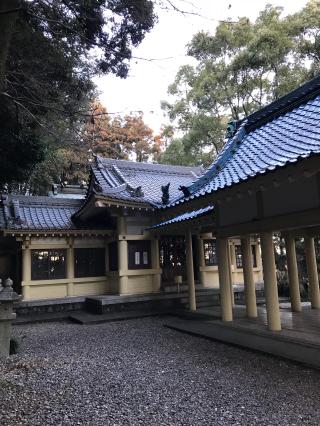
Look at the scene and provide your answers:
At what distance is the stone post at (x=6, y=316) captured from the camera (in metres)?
6.62

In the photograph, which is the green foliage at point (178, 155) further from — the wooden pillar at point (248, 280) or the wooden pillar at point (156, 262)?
the wooden pillar at point (248, 280)

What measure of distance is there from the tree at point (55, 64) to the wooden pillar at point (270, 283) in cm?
456

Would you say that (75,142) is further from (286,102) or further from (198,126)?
(198,126)

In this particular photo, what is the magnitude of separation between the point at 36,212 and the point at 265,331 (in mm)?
10201

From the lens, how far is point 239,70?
20781 millimetres

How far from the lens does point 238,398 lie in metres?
4.32

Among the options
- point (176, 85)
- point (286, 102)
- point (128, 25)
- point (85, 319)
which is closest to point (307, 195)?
point (286, 102)

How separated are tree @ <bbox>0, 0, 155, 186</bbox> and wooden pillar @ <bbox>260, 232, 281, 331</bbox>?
15.0 feet

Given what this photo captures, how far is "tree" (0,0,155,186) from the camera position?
287 inches

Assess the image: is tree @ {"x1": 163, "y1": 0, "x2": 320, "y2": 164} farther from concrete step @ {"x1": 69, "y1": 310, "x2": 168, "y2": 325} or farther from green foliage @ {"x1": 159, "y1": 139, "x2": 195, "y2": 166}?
concrete step @ {"x1": 69, "y1": 310, "x2": 168, "y2": 325}

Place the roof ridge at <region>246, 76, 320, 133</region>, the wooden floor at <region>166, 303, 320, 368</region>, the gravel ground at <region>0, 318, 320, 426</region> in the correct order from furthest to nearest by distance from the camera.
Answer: the roof ridge at <region>246, 76, 320, 133</region> < the wooden floor at <region>166, 303, 320, 368</region> < the gravel ground at <region>0, 318, 320, 426</region>

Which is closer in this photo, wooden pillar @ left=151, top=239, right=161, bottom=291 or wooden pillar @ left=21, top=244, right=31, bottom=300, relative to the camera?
wooden pillar @ left=21, top=244, right=31, bottom=300

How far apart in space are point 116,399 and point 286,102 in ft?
23.6

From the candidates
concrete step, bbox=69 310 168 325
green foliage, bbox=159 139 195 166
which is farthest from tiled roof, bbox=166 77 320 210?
green foliage, bbox=159 139 195 166
